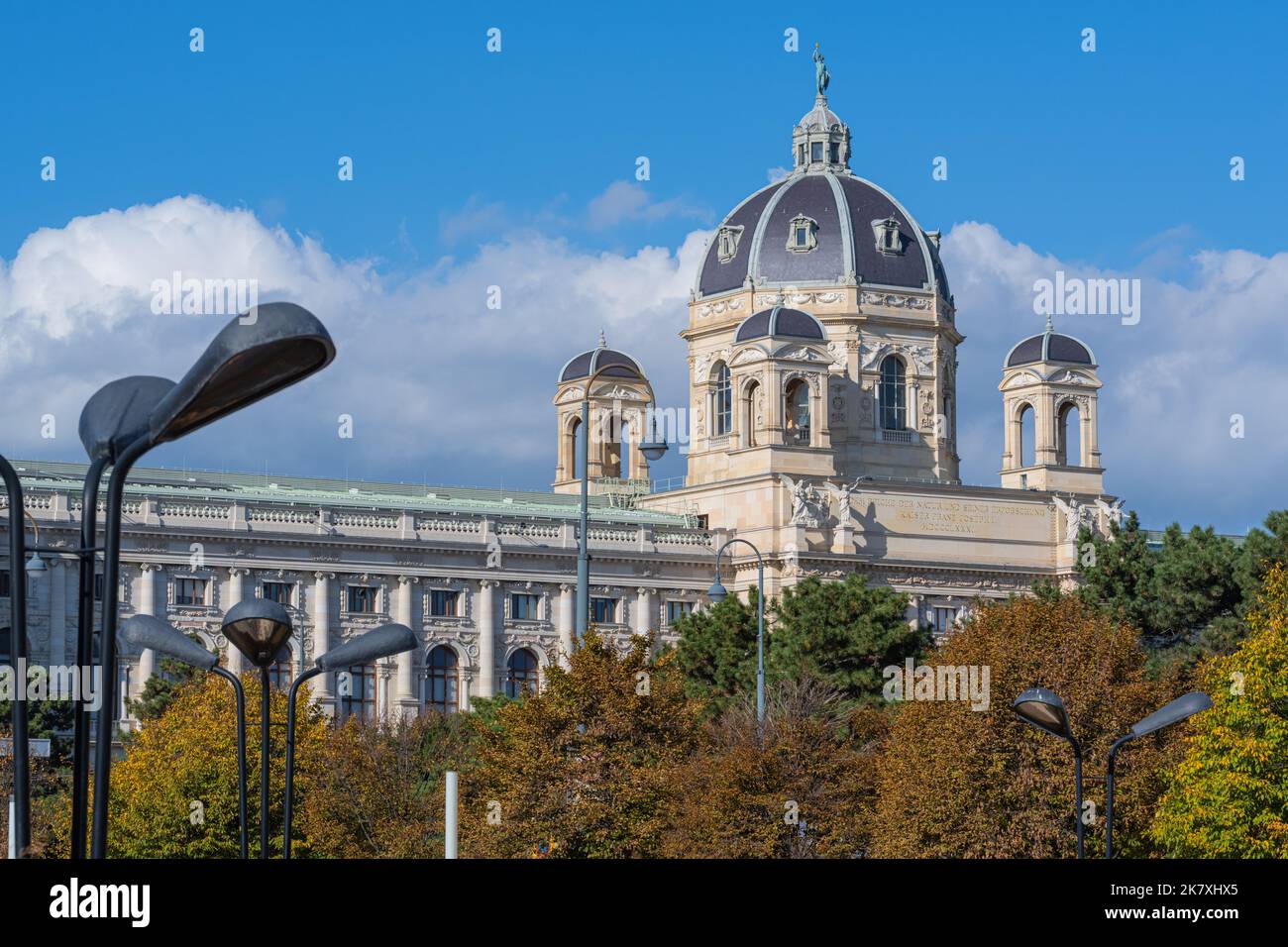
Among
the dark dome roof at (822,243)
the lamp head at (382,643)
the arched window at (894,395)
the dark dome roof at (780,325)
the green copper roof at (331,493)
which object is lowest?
the lamp head at (382,643)

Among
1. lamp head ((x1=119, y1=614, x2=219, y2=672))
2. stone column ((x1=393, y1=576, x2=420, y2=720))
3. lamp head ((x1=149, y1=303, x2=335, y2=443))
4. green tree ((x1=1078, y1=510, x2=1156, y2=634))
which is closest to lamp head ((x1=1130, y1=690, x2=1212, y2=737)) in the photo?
lamp head ((x1=119, y1=614, x2=219, y2=672))

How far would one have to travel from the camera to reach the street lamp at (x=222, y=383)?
9.80 meters

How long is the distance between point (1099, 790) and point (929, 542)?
6829 centimetres

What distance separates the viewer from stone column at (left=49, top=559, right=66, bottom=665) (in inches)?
3984

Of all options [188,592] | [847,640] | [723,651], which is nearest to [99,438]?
[723,651]

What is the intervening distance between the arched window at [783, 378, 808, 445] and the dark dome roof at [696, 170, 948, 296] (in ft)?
28.1

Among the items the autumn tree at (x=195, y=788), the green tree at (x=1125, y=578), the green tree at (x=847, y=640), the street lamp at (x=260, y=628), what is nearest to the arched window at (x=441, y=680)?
the green tree at (x=847, y=640)

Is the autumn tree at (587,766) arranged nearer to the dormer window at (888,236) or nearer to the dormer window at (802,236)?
the dormer window at (802,236)

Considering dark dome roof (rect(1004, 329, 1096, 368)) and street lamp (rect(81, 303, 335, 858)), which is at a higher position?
dark dome roof (rect(1004, 329, 1096, 368))

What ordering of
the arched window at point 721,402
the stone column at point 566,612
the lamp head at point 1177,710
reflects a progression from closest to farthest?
the lamp head at point 1177,710 < the stone column at point 566,612 < the arched window at point 721,402

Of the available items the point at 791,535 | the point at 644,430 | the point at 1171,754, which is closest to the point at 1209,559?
the point at 1171,754

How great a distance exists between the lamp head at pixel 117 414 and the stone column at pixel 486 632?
100487 mm

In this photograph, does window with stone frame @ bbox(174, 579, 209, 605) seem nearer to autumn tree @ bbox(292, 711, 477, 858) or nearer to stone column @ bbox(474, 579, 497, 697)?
stone column @ bbox(474, 579, 497, 697)

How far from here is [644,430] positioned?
438 feet
